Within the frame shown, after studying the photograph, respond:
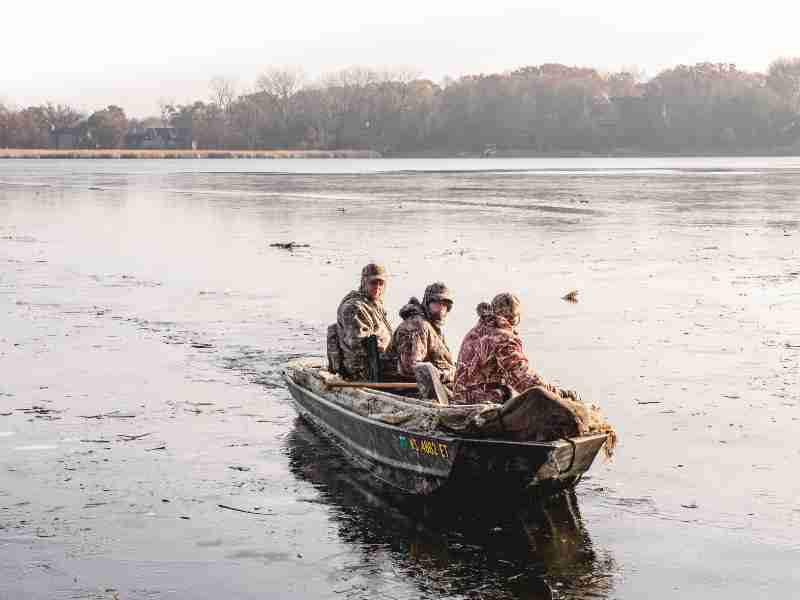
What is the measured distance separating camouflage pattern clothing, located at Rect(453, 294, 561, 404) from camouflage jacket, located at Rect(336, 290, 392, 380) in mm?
1984

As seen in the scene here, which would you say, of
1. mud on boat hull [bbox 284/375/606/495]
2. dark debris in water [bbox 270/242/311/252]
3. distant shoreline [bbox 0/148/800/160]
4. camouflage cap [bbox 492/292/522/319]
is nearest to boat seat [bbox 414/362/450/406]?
mud on boat hull [bbox 284/375/606/495]

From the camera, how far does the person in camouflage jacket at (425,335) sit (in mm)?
11359

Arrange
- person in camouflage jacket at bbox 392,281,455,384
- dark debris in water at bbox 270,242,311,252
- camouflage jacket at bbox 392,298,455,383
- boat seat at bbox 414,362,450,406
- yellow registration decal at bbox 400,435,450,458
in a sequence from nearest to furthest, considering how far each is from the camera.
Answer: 1. yellow registration decal at bbox 400,435,450,458
2. boat seat at bbox 414,362,450,406
3. person in camouflage jacket at bbox 392,281,455,384
4. camouflage jacket at bbox 392,298,455,383
5. dark debris in water at bbox 270,242,311,252

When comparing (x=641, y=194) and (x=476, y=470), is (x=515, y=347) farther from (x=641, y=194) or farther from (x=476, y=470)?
(x=641, y=194)

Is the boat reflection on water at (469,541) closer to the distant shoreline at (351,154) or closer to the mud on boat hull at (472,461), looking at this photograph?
the mud on boat hull at (472,461)

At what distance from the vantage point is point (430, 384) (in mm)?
10664

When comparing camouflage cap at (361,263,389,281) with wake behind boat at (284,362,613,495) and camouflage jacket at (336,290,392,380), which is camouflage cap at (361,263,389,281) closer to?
camouflage jacket at (336,290,392,380)

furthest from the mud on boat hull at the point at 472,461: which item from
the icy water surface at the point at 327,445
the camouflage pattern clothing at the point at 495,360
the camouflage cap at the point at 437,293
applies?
the camouflage cap at the point at 437,293

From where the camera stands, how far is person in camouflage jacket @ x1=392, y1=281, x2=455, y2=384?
11.4 metres

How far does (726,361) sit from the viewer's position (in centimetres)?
1608

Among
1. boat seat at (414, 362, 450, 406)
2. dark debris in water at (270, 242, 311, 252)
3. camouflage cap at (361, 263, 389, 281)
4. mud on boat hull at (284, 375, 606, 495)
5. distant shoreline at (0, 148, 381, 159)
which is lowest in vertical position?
mud on boat hull at (284, 375, 606, 495)

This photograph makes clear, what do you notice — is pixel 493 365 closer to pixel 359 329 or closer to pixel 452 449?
pixel 452 449

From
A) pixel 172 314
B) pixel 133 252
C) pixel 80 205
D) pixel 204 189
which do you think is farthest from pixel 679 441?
pixel 204 189

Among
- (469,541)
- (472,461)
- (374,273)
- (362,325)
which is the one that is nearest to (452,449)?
(472,461)
